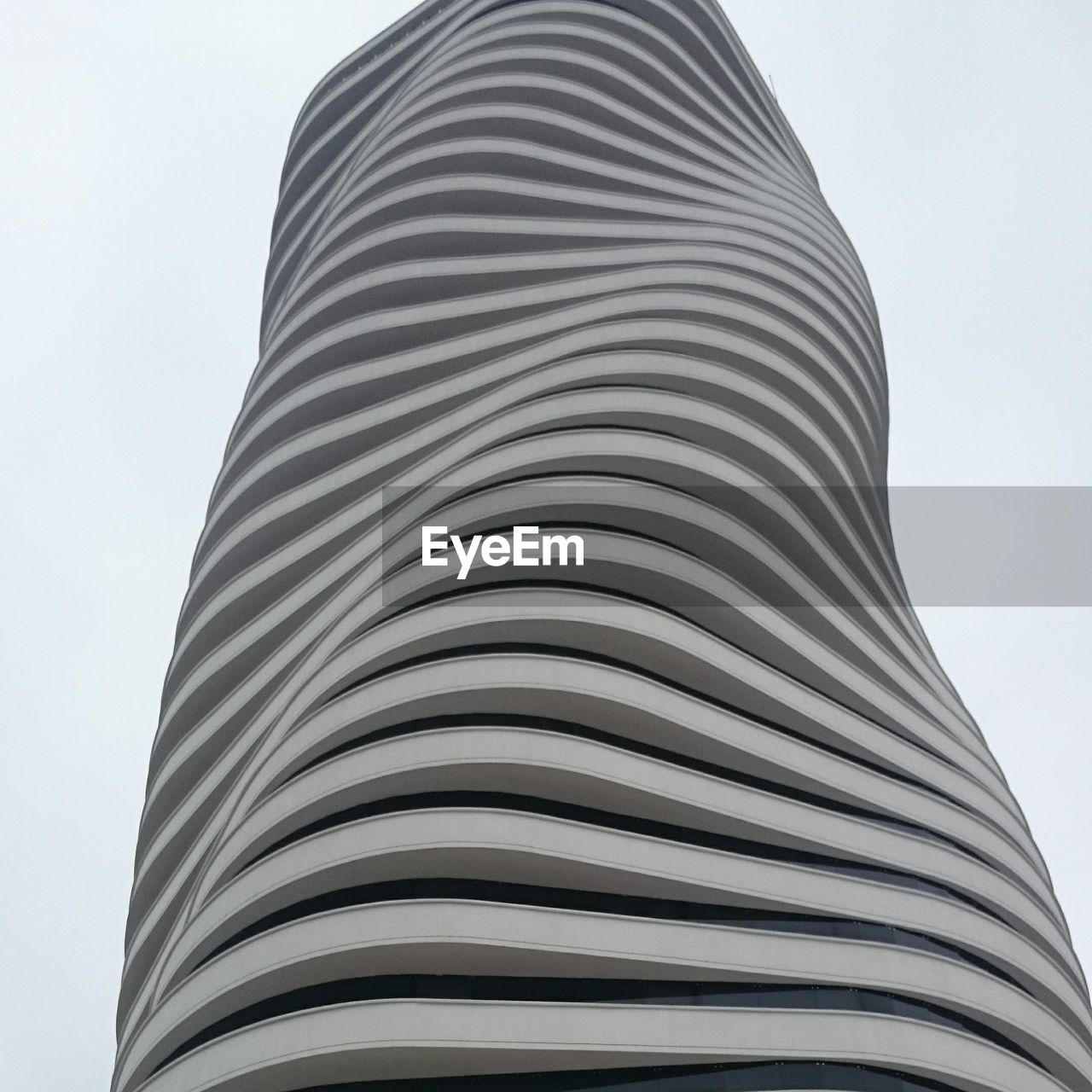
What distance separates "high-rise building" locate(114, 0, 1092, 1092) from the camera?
89.3 feet

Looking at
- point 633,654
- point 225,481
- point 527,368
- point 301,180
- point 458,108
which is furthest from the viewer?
point 301,180

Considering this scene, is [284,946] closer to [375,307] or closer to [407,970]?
[407,970]

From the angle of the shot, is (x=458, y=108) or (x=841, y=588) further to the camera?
(x=458, y=108)

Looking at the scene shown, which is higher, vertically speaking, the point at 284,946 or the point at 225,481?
the point at 225,481

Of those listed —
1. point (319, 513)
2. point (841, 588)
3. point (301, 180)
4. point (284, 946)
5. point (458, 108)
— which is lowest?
point (284, 946)

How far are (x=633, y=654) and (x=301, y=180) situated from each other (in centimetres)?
3988

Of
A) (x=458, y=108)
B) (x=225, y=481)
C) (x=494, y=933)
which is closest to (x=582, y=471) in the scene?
(x=494, y=933)

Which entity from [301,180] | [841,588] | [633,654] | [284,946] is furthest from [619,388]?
[301,180]

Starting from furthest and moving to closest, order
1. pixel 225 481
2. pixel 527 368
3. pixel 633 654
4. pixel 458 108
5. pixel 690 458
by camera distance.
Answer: pixel 458 108 < pixel 225 481 < pixel 527 368 < pixel 690 458 < pixel 633 654

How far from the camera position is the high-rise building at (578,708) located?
27219mm

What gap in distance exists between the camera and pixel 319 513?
39.9 m

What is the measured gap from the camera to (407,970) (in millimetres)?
27734

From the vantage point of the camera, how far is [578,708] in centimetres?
3073

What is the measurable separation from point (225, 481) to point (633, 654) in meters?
18.6
